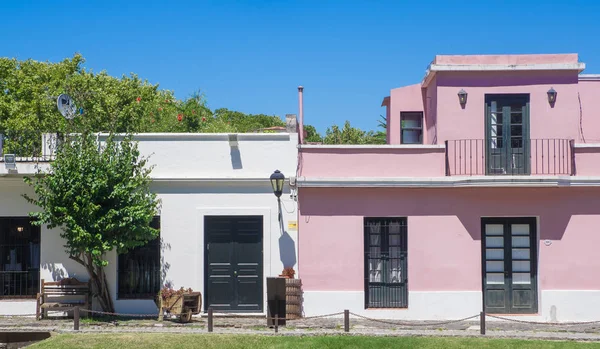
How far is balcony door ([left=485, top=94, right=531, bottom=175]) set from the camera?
62.8ft

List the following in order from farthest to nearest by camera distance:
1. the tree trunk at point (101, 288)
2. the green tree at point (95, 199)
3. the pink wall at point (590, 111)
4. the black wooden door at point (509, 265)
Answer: the pink wall at point (590, 111) → the black wooden door at point (509, 265) → the tree trunk at point (101, 288) → the green tree at point (95, 199)

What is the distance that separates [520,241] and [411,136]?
5228 mm

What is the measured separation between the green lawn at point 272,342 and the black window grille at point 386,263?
10.8 feet

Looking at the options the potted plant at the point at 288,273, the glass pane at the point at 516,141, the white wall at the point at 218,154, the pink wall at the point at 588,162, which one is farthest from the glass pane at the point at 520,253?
the white wall at the point at 218,154

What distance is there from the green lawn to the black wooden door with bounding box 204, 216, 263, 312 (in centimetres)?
289

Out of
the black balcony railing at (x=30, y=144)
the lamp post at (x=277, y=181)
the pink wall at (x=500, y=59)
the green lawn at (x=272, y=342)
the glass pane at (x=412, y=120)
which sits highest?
the pink wall at (x=500, y=59)

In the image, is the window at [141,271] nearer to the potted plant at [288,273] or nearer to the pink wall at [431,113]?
the potted plant at [288,273]

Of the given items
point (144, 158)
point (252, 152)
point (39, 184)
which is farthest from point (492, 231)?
point (39, 184)

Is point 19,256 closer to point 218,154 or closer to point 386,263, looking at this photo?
point 218,154

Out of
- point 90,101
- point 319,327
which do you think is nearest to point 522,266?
point 319,327

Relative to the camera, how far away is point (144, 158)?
62.6 feet

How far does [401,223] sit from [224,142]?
14.8 ft

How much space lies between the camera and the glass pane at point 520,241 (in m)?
19.3

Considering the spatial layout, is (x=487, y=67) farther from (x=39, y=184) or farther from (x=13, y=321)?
(x=13, y=321)
